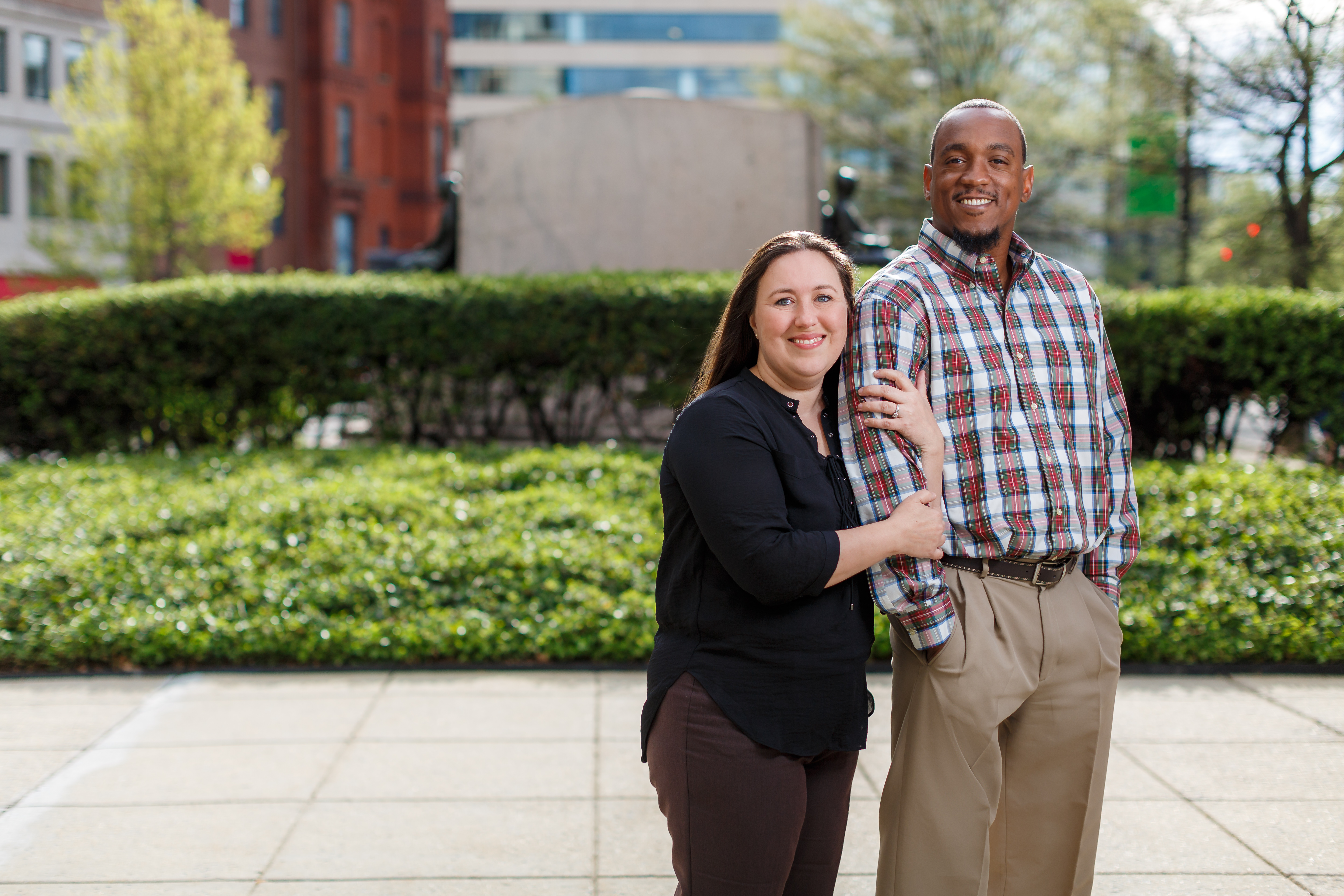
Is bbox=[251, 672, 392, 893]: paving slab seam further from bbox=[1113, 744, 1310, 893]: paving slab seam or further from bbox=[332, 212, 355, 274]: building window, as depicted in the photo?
bbox=[332, 212, 355, 274]: building window

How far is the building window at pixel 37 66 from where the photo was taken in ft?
99.2

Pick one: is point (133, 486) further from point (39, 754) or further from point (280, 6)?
point (280, 6)

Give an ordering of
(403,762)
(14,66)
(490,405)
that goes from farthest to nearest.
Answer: (14,66) → (490,405) → (403,762)

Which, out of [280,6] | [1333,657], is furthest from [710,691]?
[280,6]

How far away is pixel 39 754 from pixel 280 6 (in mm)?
40271

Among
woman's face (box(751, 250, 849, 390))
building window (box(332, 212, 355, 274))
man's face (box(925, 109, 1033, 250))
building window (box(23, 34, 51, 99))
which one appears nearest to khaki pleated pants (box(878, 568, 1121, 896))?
woman's face (box(751, 250, 849, 390))

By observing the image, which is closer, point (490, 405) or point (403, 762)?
point (403, 762)

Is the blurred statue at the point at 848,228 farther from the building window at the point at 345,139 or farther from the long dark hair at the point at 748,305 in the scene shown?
the building window at the point at 345,139

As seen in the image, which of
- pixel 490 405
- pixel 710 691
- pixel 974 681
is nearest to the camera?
pixel 710 691

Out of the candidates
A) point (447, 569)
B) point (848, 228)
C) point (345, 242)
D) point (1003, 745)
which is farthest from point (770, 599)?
point (345, 242)

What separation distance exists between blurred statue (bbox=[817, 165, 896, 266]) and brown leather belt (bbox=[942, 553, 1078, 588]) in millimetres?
8370

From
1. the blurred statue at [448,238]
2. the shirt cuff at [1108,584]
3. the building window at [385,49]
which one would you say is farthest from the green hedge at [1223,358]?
the building window at [385,49]

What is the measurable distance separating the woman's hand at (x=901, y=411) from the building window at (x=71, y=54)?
34333mm

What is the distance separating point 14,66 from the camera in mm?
29891
